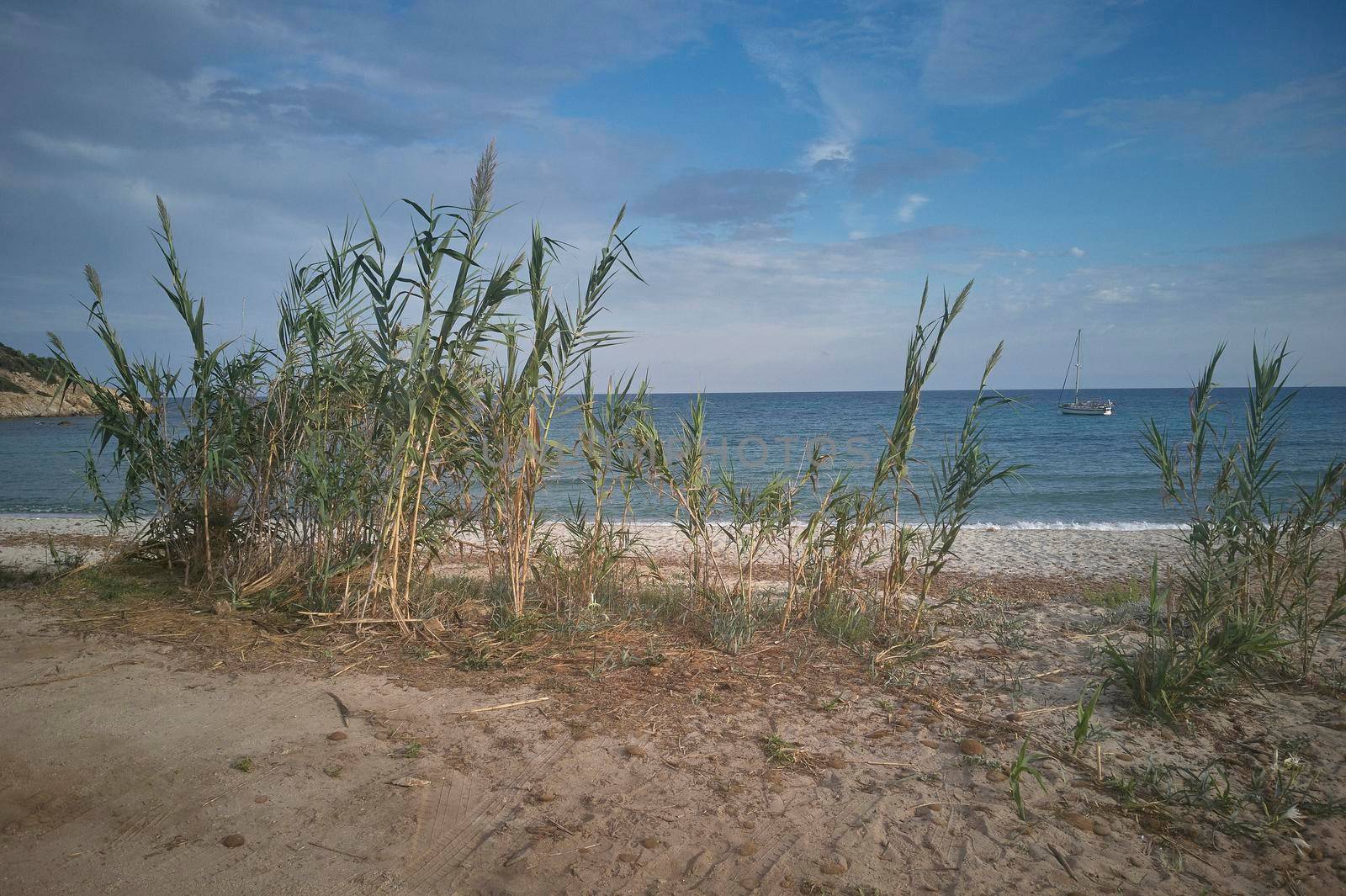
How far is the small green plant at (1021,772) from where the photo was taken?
3.05 meters

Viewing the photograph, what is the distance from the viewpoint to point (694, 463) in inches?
202

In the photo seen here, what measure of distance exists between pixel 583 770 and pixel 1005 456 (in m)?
21.8

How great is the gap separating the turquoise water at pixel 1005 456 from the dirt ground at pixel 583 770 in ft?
5.18

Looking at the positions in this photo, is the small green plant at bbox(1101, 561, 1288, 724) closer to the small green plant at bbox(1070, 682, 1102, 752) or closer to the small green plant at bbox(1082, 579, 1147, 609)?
the small green plant at bbox(1070, 682, 1102, 752)

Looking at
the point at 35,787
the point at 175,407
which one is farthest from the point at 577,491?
the point at 35,787

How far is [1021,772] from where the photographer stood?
11.1 feet

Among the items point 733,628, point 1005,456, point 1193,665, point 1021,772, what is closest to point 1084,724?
point 1021,772

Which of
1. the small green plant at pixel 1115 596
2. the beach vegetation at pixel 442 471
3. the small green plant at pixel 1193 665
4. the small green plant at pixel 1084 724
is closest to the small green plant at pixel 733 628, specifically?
the beach vegetation at pixel 442 471

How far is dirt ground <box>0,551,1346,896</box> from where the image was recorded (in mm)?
2697

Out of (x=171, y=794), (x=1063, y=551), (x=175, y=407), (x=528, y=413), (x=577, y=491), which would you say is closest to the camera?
(x=171, y=794)

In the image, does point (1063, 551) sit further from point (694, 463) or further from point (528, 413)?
point (528, 413)

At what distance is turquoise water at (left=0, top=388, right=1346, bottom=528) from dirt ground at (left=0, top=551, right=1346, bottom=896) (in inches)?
62.1

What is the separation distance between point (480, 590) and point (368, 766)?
2.69 m

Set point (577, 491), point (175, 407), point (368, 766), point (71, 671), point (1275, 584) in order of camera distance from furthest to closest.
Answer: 1. point (577, 491)
2. point (175, 407)
3. point (1275, 584)
4. point (71, 671)
5. point (368, 766)
